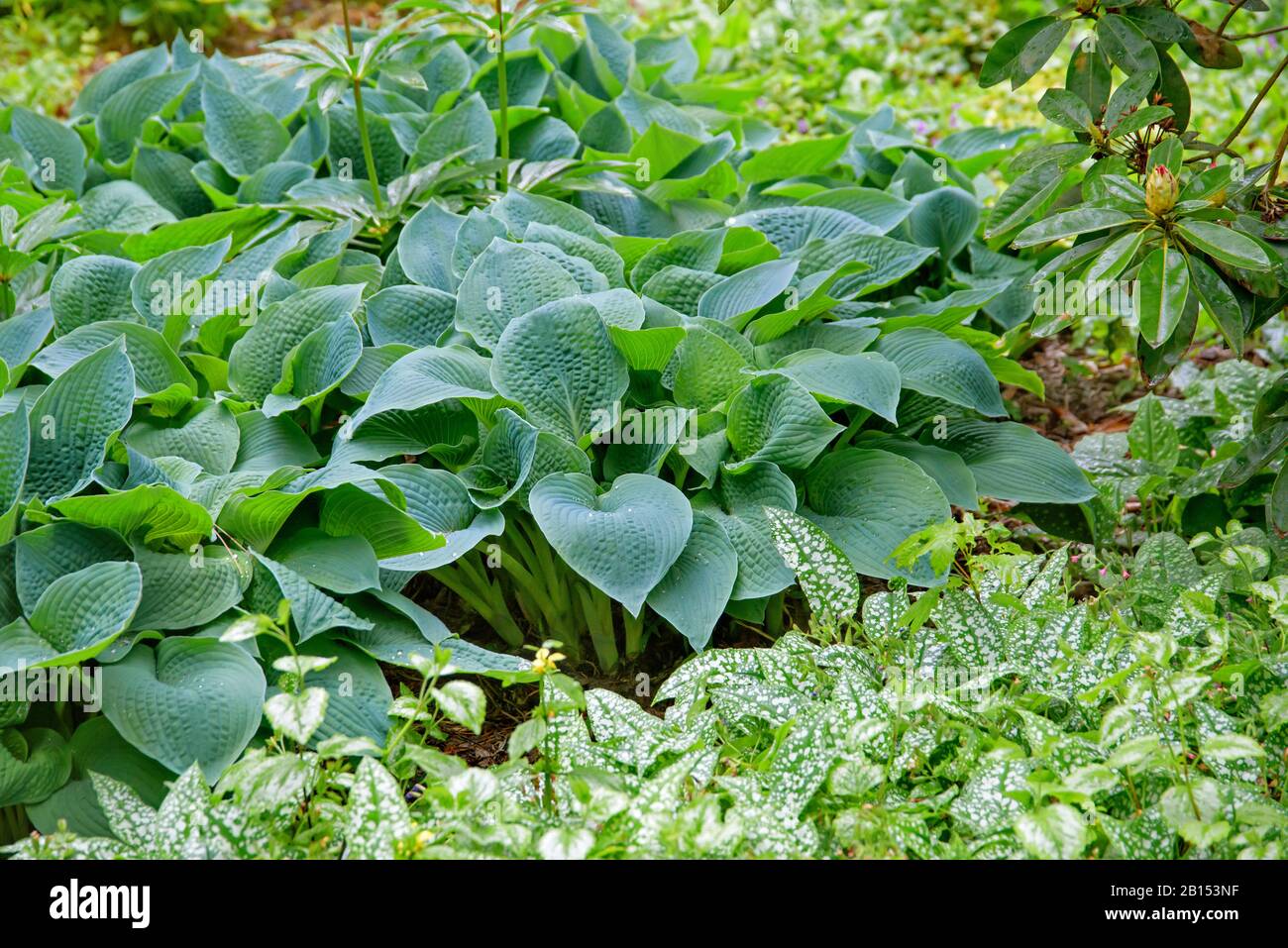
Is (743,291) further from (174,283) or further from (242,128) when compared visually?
(242,128)

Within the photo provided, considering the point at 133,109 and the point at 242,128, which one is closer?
the point at 242,128

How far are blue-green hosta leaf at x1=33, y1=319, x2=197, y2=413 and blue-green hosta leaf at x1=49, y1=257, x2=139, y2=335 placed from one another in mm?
187

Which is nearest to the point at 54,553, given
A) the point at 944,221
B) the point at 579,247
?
the point at 579,247

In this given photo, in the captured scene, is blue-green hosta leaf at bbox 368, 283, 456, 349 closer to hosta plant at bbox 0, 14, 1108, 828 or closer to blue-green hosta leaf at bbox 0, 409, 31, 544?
hosta plant at bbox 0, 14, 1108, 828

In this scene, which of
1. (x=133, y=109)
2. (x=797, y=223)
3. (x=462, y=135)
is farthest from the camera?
(x=133, y=109)

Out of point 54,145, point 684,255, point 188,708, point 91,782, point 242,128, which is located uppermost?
point 684,255

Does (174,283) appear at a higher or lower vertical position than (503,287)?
lower

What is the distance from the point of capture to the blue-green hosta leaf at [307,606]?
221 centimetres

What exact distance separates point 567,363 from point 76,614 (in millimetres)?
1125

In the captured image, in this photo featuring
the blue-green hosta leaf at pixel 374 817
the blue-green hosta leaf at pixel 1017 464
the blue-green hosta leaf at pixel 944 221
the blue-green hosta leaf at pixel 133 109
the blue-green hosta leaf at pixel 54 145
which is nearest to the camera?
the blue-green hosta leaf at pixel 374 817

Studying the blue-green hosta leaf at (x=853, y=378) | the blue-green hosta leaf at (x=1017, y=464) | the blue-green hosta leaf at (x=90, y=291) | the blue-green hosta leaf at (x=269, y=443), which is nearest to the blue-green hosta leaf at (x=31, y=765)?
the blue-green hosta leaf at (x=269, y=443)

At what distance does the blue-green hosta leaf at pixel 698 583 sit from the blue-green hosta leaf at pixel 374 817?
30.5 inches

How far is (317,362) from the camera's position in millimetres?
2779

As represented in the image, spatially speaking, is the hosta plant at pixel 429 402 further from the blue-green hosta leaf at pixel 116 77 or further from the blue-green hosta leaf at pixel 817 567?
the blue-green hosta leaf at pixel 116 77
